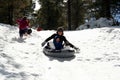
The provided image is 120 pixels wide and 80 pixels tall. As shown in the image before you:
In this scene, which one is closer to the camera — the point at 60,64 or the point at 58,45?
the point at 60,64

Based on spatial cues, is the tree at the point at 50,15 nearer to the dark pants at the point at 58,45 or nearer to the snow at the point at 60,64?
the snow at the point at 60,64

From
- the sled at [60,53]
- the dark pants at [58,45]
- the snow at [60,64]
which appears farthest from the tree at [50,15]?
the sled at [60,53]

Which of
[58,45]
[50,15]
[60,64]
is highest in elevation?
[58,45]

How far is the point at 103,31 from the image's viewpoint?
71.4 feet

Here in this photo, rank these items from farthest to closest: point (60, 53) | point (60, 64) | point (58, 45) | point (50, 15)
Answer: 1. point (50, 15)
2. point (58, 45)
3. point (60, 53)
4. point (60, 64)

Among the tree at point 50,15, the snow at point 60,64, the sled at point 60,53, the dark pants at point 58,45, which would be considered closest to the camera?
the snow at point 60,64

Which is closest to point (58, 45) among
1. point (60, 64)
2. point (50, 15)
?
point (60, 64)

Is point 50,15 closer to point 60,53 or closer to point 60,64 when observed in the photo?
point 60,53

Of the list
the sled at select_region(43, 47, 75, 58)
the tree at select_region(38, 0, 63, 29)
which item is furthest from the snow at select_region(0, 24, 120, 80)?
the tree at select_region(38, 0, 63, 29)

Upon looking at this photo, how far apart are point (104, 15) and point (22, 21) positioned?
661 inches

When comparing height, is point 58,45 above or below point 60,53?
above

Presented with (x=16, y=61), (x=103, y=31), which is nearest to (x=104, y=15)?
(x=103, y=31)

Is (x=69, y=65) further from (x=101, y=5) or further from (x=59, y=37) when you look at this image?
(x=101, y=5)

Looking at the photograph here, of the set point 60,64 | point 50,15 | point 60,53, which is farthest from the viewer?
point 50,15
